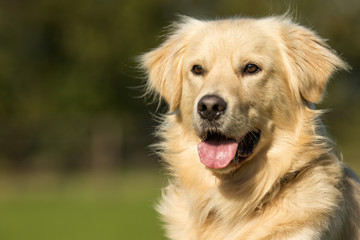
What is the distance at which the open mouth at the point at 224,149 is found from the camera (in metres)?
5.27

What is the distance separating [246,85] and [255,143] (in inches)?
19.1

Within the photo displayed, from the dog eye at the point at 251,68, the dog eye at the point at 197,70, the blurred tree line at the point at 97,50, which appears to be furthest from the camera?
the blurred tree line at the point at 97,50

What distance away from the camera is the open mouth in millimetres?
5266

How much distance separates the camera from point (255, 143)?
5.39m

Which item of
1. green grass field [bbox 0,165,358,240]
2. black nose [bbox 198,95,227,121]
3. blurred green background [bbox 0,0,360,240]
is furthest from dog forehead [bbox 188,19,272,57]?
blurred green background [bbox 0,0,360,240]

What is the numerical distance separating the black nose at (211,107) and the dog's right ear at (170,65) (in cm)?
71

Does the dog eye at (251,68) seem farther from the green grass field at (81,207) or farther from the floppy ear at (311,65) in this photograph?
the green grass field at (81,207)

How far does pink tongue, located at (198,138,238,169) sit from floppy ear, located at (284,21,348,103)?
2.52 feet

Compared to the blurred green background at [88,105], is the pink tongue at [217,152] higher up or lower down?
higher up

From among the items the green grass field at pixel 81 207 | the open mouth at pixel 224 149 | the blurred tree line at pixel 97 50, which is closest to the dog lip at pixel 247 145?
the open mouth at pixel 224 149

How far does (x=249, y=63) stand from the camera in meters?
5.46

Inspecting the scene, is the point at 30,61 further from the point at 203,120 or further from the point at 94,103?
the point at 203,120

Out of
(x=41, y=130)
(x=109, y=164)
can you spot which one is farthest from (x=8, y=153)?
(x=109, y=164)

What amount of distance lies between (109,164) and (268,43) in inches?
739
